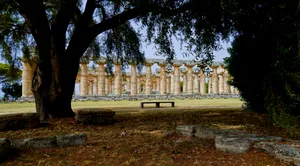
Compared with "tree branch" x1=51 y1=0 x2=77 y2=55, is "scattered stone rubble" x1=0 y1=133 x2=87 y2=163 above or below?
below

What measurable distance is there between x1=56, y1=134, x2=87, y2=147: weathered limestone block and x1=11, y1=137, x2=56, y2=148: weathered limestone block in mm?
107

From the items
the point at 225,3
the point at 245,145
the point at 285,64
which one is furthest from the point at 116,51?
the point at 245,145

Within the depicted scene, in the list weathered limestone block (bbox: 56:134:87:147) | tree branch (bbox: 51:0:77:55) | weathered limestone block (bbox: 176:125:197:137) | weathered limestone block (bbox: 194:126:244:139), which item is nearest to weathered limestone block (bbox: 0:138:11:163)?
weathered limestone block (bbox: 56:134:87:147)

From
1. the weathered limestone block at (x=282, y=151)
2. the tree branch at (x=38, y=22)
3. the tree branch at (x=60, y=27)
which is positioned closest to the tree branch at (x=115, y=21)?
the tree branch at (x=60, y=27)

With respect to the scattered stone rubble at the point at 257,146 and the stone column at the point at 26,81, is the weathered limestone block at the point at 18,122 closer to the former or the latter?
the scattered stone rubble at the point at 257,146

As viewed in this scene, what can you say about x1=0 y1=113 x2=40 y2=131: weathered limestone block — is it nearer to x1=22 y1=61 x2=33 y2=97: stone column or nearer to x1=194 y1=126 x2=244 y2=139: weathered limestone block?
x1=194 y1=126 x2=244 y2=139: weathered limestone block

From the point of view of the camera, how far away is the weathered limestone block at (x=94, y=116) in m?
8.06

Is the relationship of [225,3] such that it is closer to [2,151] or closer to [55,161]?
[55,161]

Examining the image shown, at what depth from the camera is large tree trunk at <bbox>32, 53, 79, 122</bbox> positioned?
8.74 metres

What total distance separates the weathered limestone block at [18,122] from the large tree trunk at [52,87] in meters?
1.12

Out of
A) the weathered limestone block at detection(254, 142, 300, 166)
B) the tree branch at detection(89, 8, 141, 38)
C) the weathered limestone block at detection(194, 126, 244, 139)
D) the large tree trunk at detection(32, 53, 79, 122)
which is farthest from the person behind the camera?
the large tree trunk at detection(32, 53, 79, 122)

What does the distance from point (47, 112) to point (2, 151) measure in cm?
522

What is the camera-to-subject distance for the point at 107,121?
8398 millimetres

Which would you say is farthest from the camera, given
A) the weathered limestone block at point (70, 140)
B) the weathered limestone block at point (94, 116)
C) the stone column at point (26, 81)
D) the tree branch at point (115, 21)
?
the stone column at point (26, 81)
